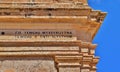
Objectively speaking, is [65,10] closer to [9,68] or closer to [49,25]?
[49,25]

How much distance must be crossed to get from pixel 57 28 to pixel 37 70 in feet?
6.69

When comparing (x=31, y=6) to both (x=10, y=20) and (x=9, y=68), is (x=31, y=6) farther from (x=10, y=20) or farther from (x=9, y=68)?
(x=9, y=68)

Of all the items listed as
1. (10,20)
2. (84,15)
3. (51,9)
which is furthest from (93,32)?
(10,20)

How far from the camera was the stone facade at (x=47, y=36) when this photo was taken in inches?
642

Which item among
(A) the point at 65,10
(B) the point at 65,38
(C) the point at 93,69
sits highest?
(A) the point at 65,10

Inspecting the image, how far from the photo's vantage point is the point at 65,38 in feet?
55.5

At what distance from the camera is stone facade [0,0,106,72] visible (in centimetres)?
1631

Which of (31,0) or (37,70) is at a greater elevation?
(31,0)

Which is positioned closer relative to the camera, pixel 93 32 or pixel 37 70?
pixel 37 70

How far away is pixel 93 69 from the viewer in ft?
55.6

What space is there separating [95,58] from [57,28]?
2036 millimetres

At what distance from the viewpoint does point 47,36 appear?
16.9 m

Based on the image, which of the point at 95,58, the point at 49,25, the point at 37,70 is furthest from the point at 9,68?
the point at 95,58

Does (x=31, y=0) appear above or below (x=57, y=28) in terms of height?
above
